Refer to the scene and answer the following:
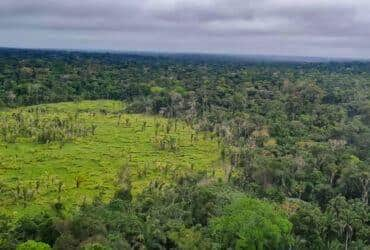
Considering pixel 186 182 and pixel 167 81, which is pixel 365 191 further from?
pixel 167 81

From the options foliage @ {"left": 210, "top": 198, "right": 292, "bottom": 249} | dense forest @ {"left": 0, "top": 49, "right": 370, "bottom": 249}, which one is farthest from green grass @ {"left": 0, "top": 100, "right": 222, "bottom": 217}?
foliage @ {"left": 210, "top": 198, "right": 292, "bottom": 249}

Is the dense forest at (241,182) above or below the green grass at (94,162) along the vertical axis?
above

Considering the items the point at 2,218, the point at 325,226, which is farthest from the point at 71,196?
the point at 325,226

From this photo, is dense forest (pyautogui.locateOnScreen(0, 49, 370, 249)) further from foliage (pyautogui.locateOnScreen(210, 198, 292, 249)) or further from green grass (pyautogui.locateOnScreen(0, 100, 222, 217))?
green grass (pyautogui.locateOnScreen(0, 100, 222, 217))

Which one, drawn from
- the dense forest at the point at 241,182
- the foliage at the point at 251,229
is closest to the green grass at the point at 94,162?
the dense forest at the point at 241,182

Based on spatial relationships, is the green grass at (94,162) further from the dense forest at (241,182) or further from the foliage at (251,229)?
the foliage at (251,229)

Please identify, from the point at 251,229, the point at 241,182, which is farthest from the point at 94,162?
the point at 251,229
